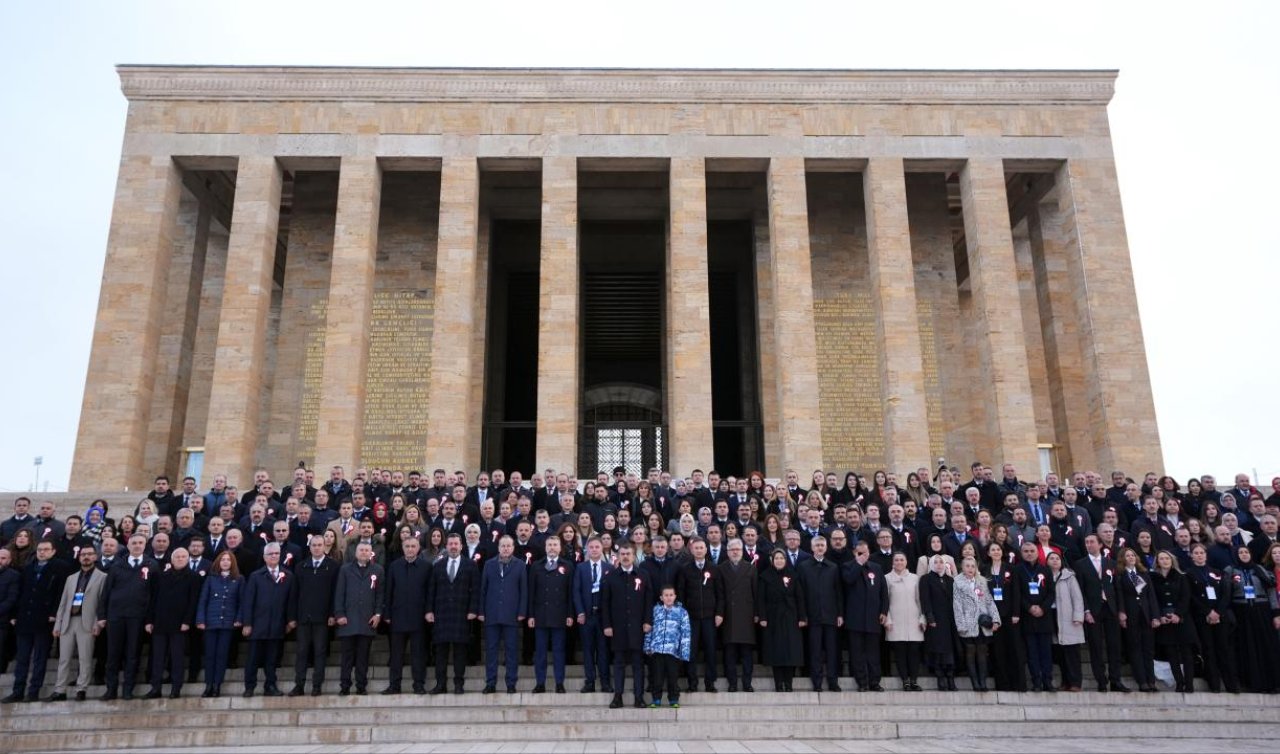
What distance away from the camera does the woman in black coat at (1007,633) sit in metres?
9.19

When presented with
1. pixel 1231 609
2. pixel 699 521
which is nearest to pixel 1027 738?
pixel 1231 609

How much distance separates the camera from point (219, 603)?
895 centimetres

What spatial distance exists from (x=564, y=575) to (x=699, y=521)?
246cm

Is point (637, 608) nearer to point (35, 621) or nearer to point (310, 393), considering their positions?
point (35, 621)

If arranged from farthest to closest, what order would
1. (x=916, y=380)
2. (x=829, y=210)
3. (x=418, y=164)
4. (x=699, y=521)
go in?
(x=829, y=210) → (x=418, y=164) → (x=916, y=380) → (x=699, y=521)

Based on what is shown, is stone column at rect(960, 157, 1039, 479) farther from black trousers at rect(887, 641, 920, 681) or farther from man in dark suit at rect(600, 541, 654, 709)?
man in dark suit at rect(600, 541, 654, 709)

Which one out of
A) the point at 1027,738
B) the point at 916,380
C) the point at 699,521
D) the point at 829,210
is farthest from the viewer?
the point at 829,210

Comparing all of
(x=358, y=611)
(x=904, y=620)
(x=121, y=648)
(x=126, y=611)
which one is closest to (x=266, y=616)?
(x=358, y=611)

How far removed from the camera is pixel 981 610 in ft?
29.9

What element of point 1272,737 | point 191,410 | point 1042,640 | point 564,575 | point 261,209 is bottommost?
point 1272,737

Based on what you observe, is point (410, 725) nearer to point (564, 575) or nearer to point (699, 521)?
point (564, 575)

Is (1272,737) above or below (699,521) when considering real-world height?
below

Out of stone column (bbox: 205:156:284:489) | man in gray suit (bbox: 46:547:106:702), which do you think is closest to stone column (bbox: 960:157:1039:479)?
stone column (bbox: 205:156:284:489)

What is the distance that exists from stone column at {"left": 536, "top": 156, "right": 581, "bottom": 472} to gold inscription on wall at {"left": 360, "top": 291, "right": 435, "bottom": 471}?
11.3 feet
